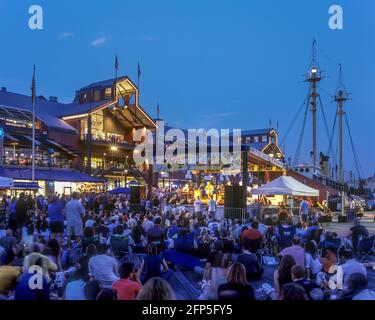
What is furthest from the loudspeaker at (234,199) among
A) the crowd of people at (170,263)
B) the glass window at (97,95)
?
the glass window at (97,95)

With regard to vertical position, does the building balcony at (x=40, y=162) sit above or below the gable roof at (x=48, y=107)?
below

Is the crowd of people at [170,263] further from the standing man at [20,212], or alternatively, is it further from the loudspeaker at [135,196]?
the loudspeaker at [135,196]

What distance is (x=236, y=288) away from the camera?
4.68m

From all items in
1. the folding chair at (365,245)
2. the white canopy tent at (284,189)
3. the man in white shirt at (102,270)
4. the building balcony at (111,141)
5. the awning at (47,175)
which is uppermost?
the building balcony at (111,141)

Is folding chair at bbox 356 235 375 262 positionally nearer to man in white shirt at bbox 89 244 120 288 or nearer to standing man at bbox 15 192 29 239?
man in white shirt at bbox 89 244 120 288

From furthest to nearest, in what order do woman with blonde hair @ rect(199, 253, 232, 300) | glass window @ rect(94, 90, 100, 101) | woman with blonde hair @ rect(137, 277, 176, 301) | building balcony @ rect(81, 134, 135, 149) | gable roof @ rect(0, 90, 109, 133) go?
glass window @ rect(94, 90, 100, 101), building balcony @ rect(81, 134, 135, 149), gable roof @ rect(0, 90, 109, 133), woman with blonde hair @ rect(199, 253, 232, 300), woman with blonde hair @ rect(137, 277, 176, 301)

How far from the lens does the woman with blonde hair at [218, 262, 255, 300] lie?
4.62 meters

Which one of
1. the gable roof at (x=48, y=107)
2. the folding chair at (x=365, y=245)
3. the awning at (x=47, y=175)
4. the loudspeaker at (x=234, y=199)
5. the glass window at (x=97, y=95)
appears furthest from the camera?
the glass window at (x=97, y=95)

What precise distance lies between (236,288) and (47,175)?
2949 centimetres

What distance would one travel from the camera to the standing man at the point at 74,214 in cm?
1145

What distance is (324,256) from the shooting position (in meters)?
8.86

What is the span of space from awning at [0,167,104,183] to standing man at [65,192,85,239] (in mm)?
18841

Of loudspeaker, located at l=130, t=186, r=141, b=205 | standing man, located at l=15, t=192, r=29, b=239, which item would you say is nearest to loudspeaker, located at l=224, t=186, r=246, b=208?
loudspeaker, located at l=130, t=186, r=141, b=205
